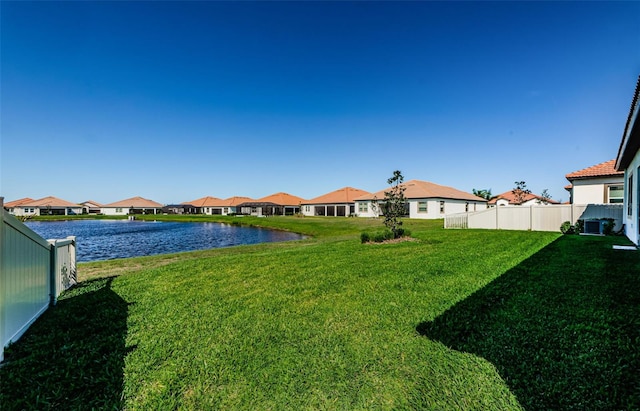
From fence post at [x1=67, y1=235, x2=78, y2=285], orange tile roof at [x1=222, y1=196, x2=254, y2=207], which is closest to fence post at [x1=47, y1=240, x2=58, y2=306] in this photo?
fence post at [x1=67, y1=235, x2=78, y2=285]

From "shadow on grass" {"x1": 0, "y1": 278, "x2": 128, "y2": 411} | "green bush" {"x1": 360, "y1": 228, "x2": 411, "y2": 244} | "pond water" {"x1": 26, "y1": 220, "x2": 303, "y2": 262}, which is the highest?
"green bush" {"x1": 360, "y1": 228, "x2": 411, "y2": 244}

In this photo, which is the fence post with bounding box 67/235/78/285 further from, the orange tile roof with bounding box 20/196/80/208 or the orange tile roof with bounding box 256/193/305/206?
the orange tile roof with bounding box 20/196/80/208

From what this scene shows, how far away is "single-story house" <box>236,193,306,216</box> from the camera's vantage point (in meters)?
57.2

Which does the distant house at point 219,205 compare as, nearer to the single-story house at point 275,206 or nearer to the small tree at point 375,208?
the single-story house at point 275,206

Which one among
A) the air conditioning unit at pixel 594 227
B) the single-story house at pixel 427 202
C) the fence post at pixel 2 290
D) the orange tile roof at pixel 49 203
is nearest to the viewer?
the fence post at pixel 2 290

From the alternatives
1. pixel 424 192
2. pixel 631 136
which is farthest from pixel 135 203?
pixel 631 136

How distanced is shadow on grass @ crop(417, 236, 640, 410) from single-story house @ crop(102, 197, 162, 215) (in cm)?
9401

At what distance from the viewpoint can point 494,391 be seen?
2.41 meters

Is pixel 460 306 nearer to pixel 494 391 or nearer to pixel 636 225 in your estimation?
pixel 494 391

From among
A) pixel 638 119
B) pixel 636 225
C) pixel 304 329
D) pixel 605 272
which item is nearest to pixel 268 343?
pixel 304 329

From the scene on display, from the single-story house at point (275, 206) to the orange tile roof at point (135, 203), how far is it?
Result: 128 feet

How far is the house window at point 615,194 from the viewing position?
15.4m

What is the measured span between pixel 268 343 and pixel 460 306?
2.92 metres

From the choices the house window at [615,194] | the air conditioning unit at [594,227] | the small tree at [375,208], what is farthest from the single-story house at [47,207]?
the house window at [615,194]
